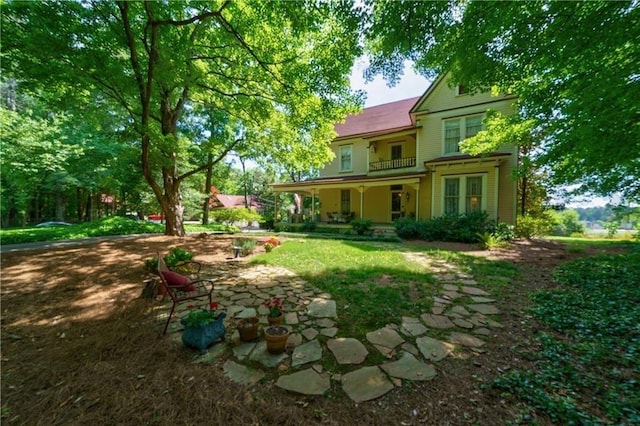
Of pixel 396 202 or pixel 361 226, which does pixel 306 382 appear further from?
pixel 396 202

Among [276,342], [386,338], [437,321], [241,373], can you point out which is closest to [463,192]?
[437,321]

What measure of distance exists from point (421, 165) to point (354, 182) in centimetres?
376

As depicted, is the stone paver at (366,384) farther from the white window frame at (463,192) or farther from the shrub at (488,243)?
the white window frame at (463,192)

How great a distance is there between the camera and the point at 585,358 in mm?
2459

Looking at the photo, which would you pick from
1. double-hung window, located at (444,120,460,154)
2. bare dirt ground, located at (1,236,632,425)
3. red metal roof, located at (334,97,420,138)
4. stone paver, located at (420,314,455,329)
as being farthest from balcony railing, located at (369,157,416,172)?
stone paver, located at (420,314,455,329)

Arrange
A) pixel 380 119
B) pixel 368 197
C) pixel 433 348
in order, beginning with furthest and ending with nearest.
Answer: pixel 380 119
pixel 368 197
pixel 433 348

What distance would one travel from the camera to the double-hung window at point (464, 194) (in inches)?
457

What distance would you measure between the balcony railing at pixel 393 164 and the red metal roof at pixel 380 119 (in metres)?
2.14

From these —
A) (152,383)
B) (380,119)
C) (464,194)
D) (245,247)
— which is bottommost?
(152,383)

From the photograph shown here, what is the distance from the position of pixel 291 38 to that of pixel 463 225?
976 cm

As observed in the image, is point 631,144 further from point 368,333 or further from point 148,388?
point 148,388

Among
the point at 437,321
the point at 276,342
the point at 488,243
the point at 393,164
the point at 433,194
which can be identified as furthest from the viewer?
the point at 393,164

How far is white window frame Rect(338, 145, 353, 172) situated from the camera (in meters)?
16.8

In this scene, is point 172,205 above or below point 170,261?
above
